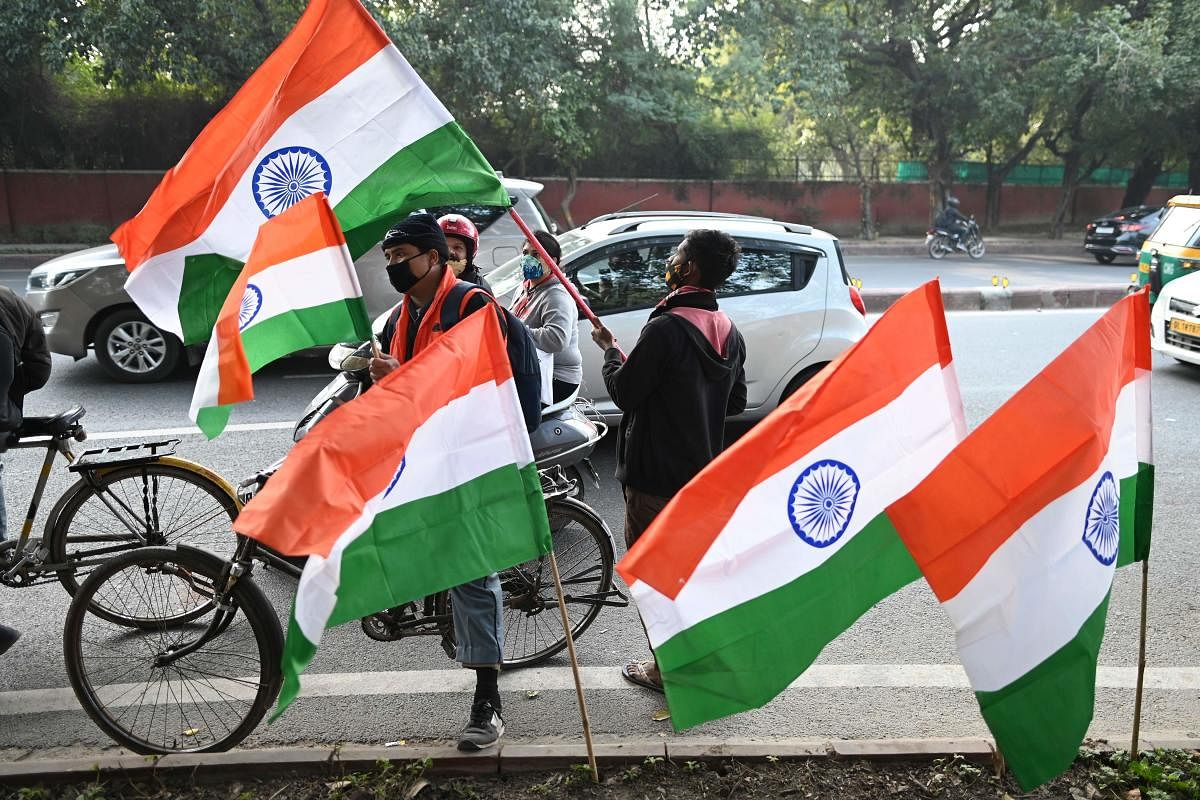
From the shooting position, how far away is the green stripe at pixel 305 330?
3.28 metres

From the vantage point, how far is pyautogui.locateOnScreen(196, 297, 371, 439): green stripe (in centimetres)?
328

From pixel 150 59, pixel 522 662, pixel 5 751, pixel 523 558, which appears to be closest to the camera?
pixel 523 558

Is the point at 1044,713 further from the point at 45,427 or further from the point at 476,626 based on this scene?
the point at 45,427

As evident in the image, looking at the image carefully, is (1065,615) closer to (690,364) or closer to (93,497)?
(690,364)

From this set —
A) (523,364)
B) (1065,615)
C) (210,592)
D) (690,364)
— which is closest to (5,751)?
(210,592)

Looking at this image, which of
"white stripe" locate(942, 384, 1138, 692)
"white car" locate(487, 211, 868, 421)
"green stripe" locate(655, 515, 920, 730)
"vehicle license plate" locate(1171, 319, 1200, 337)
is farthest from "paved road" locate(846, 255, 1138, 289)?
"green stripe" locate(655, 515, 920, 730)

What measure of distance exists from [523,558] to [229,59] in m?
19.4

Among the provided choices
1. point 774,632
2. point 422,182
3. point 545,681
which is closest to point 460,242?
point 422,182

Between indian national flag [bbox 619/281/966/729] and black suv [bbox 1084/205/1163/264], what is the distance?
72.9 ft

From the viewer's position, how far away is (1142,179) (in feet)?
94.9

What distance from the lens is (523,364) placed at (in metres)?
3.61

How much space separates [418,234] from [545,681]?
6.12ft

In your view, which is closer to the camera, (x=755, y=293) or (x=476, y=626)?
(x=476, y=626)

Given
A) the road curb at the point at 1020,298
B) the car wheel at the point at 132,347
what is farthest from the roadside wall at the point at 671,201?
the car wheel at the point at 132,347
